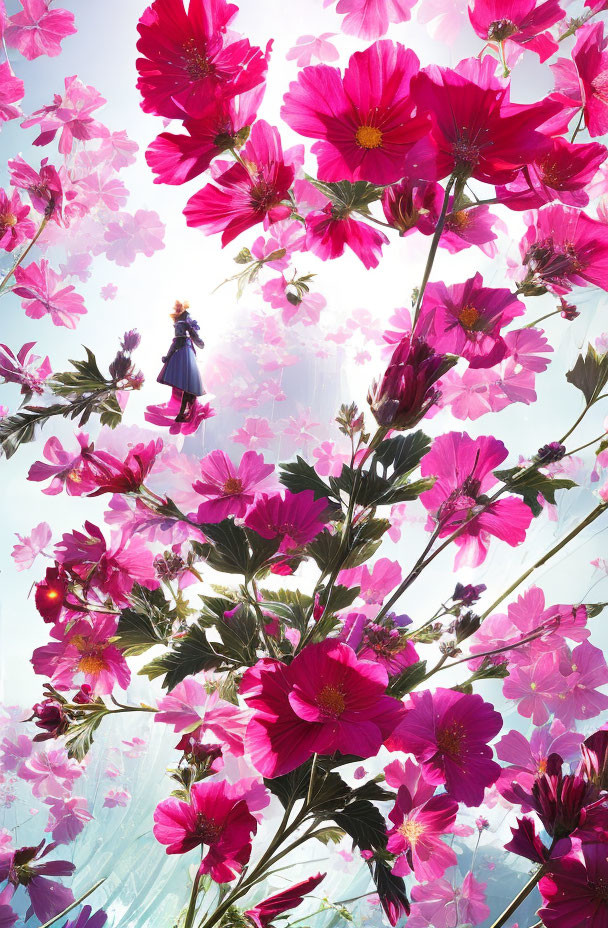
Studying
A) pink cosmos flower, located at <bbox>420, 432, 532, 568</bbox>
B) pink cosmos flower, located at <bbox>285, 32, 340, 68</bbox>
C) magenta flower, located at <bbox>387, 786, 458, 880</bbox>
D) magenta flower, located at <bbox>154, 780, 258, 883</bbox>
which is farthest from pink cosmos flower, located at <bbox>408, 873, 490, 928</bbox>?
pink cosmos flower, located at <bbox>285, 32, 340, 68</bbox>

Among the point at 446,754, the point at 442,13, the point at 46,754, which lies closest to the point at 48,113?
the point at 442,13

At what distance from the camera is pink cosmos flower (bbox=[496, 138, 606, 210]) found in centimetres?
33

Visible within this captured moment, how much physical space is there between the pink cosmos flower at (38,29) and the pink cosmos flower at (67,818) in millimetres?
1391

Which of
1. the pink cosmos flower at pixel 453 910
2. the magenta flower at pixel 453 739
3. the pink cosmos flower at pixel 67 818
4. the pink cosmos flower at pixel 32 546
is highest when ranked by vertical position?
the magenta flower at pixel 453 739

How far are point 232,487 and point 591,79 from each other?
373mm

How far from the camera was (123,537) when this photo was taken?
50 cm

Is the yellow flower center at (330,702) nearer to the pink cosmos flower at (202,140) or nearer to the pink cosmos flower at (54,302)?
the pink cosmos flower at (202,140)

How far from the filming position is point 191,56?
33cm

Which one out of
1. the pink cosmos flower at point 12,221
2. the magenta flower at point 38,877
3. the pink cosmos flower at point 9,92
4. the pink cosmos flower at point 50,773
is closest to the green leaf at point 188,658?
the magenta flower at point 38,877

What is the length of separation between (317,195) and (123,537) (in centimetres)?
32

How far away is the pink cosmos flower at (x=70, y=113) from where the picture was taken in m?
0.82

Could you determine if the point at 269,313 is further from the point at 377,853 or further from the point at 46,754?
the point at 377,853

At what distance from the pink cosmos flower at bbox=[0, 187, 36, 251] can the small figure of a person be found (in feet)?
1.33

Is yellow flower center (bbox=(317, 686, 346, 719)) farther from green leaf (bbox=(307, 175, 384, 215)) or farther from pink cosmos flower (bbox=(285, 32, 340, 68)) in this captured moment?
pink cosmos flower (bbox=(285, 32, 340, 68))
